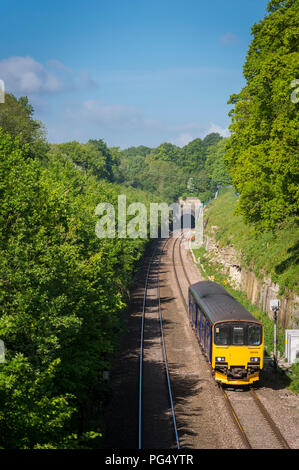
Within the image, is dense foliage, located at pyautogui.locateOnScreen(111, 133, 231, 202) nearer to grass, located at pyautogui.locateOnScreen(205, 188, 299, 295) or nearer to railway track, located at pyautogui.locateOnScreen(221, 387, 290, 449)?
grass, located at pyautogui.locateOnScreen(205, 188, 299, 295)

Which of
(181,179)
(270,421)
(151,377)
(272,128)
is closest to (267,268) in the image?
(272,128)

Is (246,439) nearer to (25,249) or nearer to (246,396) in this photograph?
(246,396)

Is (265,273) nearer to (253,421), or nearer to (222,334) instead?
(222,334)

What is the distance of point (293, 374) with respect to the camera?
830 inches

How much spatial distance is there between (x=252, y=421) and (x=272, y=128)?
16290 mm

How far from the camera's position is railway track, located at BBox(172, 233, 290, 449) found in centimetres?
1526

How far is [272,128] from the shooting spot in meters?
25.3

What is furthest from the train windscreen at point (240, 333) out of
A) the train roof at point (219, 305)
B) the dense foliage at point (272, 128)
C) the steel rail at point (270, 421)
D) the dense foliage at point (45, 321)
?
the dense foliage at point (272, 128)

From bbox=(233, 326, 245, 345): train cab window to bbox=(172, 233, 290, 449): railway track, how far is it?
2.48 metres

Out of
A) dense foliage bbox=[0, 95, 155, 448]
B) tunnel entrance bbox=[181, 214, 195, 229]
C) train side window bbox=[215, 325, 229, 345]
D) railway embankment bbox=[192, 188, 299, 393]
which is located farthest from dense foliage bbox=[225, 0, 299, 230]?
tunnel entrance bbox=[181, 214, 195, 229]

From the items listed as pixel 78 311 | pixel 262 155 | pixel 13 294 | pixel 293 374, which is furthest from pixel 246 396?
pixel 262 155

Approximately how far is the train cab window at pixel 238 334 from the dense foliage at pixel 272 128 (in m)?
6.58

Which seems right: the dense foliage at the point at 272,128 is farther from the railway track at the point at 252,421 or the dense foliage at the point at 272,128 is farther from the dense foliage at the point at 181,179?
the dense foliage at the point at 181,179
